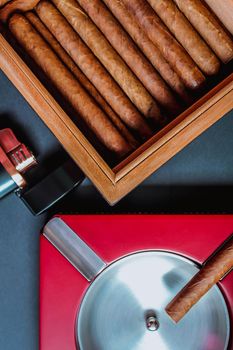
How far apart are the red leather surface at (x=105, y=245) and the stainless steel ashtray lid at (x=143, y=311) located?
0.02 meters

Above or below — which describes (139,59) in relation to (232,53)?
above

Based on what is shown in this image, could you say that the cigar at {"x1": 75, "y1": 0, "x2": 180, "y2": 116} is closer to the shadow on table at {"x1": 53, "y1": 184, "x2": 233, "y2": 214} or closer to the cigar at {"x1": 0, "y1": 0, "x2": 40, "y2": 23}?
the cigar at {"x1": 0, "y1": 0, "x2": 40, "y2": 23}

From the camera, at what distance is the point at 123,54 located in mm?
1085

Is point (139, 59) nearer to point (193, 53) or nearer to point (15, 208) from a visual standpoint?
point (193, 53)

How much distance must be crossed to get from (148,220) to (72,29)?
469 millimetres

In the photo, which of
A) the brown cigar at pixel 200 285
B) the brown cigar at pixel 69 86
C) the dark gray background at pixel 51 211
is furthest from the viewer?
the dark gray background at pixel 51 211

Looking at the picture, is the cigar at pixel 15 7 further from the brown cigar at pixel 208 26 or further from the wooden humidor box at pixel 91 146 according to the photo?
the brown cigar at pixel 208 26

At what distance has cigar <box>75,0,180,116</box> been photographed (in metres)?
1.08

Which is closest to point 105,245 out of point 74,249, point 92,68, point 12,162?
point 74,249

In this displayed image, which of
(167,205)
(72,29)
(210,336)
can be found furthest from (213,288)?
(72,29)

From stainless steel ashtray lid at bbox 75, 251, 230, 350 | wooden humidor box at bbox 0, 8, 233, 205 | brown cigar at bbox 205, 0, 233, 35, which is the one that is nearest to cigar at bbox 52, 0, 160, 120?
wooden humidor box at bbox 0, 8, 233, 205

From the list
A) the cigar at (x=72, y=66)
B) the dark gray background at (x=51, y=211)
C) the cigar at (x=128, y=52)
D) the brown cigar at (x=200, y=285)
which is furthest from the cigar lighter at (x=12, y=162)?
the brown cigar at (x=200, y=285)

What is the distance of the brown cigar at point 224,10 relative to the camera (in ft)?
3.27

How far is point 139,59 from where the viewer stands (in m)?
1.08
